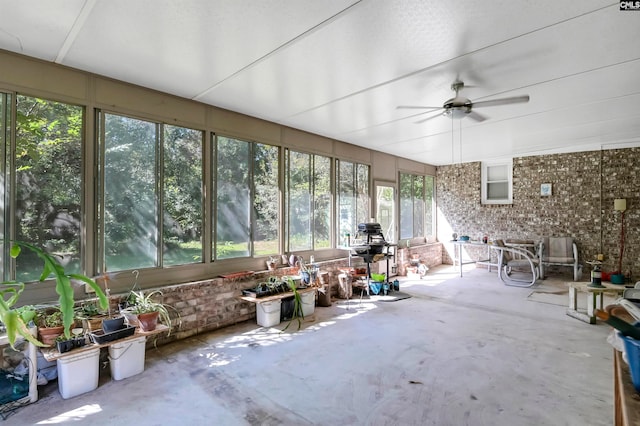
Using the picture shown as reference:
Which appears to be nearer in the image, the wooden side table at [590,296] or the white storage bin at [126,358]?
the white storage bin at [126,358]

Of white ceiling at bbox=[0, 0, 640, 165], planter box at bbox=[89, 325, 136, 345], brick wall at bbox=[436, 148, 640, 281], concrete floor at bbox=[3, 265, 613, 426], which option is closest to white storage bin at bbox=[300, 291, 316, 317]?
concrete floor at bbox=[3, 265, 613, 426]

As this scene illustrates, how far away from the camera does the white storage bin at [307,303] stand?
4.77 m

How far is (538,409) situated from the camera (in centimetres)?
247

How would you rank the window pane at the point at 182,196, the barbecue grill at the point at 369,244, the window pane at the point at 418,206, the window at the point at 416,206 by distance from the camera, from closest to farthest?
the window pane at the point at 182,196 < the barbecue grill at the point at 369,244 < the window at the point at 416,206 < the window pane at the point at 418,206

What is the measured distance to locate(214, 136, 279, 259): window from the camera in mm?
4547

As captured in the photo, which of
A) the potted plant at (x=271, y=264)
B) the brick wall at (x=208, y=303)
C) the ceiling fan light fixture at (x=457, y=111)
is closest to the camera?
the ceiling fan light fixture at (x=457, y=111)

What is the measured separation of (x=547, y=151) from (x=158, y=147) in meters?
8.19

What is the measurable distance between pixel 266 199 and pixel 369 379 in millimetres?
3072

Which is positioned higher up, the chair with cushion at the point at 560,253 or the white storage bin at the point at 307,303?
the chair with cushion at the point at 560,253

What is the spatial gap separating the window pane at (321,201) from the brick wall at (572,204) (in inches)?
189

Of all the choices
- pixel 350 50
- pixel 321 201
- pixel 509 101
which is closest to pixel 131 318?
pixel 350 50

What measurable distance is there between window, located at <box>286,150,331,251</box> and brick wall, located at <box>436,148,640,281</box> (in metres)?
4.84

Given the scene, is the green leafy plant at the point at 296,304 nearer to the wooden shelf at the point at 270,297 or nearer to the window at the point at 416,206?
the wooden shelf at the point at 270,297

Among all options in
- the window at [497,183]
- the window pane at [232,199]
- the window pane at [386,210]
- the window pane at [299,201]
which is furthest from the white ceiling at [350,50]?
Result: the window at [497,183]
